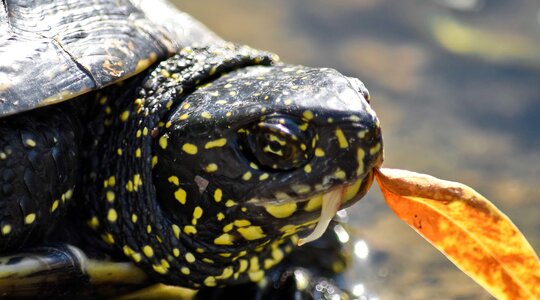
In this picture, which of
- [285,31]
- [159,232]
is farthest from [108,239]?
[285,31]

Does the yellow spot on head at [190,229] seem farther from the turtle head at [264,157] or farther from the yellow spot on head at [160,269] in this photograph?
the yellow spot on head at [160,269]

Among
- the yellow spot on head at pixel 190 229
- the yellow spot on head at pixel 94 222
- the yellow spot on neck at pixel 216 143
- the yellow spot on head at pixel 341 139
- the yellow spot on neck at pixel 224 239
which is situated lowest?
the yellow spot on head at pixel 94 222

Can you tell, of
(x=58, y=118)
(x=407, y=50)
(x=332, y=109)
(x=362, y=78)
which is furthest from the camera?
(x=407, y=50)

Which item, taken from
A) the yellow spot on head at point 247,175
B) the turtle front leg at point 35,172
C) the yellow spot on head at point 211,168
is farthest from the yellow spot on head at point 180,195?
the turtle front leg at point 35,172

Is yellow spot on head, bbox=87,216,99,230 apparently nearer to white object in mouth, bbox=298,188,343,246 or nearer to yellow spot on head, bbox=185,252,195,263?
yellow spot on head, bbox=185,252,195,263

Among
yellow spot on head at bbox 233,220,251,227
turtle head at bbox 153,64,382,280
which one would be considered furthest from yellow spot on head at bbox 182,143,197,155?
yellow spot on head at bbox 233,220,251,227

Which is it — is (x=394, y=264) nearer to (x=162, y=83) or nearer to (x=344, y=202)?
(x=344, y=202)
